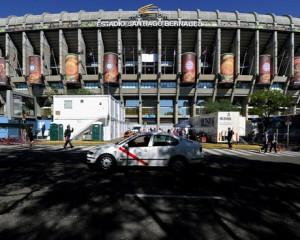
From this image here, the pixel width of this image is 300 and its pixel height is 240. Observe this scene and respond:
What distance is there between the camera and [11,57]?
67.8m

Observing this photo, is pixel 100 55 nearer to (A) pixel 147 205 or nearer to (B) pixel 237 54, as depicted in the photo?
(B) pixel 237 54

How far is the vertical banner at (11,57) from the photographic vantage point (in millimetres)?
65750

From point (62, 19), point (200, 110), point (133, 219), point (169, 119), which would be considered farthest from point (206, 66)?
point (133, 219)

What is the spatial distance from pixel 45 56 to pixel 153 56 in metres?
26.4

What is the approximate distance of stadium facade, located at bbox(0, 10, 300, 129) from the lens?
2516 inches

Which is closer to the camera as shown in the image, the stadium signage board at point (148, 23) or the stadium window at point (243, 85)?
the stadium signage board at point (148, 23)

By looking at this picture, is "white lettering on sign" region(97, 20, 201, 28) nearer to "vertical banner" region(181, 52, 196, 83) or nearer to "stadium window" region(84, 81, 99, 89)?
"vertical banner" region(181, 52, 196, 83)

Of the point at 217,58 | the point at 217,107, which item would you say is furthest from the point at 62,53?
the point at 217,107

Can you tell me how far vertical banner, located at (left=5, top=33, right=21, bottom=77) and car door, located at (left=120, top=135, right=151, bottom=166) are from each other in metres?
66.3

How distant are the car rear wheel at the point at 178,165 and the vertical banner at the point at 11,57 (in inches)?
2650

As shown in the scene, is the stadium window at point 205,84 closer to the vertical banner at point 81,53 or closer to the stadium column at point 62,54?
the vertical banner at point 81,53

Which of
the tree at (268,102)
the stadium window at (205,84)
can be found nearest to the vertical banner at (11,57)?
the stadium window at (205,84)

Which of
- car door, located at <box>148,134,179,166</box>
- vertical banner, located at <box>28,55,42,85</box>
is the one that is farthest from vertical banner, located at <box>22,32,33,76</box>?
car door, located at <box>148,134,179,166</box>

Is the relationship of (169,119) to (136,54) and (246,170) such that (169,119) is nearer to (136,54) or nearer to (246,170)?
(136,54)
